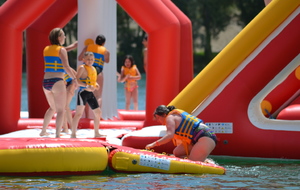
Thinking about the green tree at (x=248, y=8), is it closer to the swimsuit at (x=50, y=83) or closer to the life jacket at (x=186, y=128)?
the swimsuit at (x=50, y=83)

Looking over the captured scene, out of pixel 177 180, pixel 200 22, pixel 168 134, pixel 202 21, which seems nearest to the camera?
pixel 177 180

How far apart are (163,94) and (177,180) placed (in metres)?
2.80

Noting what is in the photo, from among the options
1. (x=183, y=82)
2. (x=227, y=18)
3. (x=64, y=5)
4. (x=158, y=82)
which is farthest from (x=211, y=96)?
(x=227, y=18)

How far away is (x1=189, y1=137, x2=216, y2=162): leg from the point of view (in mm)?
6012

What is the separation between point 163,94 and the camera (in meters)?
8.06

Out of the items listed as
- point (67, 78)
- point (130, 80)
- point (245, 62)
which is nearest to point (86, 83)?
point (67, 78)

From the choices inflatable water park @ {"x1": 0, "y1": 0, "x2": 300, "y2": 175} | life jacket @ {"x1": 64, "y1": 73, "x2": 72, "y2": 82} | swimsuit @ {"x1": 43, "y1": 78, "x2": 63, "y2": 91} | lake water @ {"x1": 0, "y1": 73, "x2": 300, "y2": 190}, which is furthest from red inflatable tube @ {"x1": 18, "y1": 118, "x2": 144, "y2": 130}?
lake water @ {"x1": 0, "y1": 73, "x2": 300, "y2": 190}

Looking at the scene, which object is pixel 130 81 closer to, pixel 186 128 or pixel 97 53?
pixel 97 53

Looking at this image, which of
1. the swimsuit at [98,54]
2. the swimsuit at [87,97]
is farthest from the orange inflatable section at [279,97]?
the swimsuit at [98,54]

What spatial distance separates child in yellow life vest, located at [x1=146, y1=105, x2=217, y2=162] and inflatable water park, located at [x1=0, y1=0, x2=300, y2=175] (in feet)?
0.72

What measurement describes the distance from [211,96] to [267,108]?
0.98 metres

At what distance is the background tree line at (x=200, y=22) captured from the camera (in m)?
36.4

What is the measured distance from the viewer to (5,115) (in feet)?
26.8

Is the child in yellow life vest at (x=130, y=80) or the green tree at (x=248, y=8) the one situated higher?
the green tree at (x=248, y=8)
